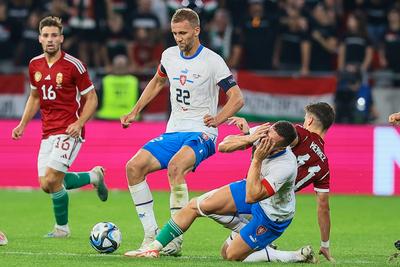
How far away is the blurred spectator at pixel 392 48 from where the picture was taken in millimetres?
21891

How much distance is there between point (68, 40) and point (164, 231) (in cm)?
1241

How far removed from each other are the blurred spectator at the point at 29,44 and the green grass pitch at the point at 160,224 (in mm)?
4436

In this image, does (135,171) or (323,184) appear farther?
(135,171)

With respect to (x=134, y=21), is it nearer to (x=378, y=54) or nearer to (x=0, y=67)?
(x=0, y=67)

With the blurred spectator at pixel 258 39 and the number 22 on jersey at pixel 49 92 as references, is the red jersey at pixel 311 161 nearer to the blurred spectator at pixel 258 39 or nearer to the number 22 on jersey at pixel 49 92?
the number 22 on jersey at pixel 49 92

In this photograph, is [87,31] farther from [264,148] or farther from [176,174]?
[264,148]

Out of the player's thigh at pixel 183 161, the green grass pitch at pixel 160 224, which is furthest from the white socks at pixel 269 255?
the player's thigh at pixel 183 161

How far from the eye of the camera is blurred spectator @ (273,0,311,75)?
2191cm

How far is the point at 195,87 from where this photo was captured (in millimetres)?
11391

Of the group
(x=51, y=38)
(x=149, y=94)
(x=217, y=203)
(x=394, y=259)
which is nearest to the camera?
(x=217, y=203)

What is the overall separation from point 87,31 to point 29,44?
118 cm

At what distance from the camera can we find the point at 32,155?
18906 millimetres

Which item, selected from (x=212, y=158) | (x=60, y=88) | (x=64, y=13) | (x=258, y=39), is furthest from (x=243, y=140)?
(x=64, y=13)

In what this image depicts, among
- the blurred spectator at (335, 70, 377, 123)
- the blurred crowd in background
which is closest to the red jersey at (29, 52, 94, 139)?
the blurred crowd in background
